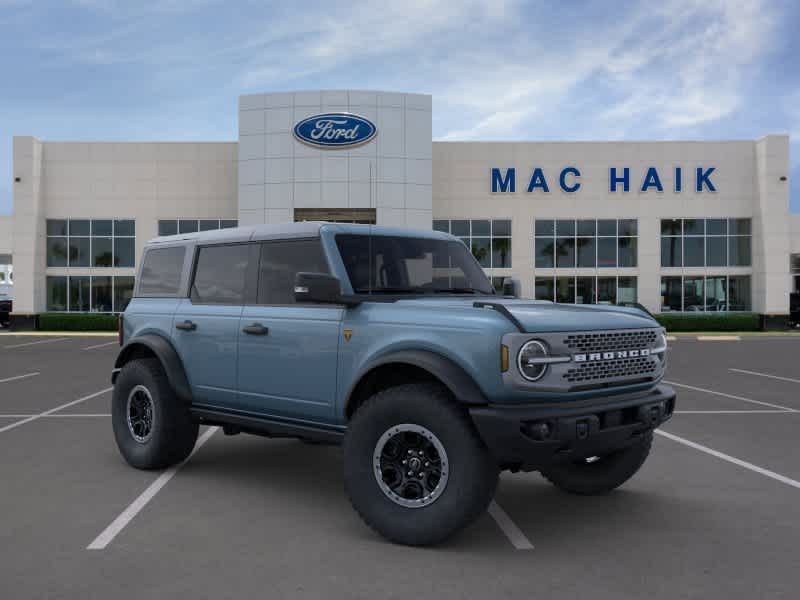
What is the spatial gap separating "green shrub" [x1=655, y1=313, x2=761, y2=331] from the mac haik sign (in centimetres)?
653

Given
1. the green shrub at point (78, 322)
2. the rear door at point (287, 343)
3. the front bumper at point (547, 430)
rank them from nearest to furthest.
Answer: the front bumper at point (547, 430) → the rear door at point (287, 343) → the green shrub at point (78, 322)

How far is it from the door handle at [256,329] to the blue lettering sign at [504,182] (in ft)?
101

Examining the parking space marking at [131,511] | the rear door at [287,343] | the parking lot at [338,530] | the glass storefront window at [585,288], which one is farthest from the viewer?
the glass storefront window at [585,288]

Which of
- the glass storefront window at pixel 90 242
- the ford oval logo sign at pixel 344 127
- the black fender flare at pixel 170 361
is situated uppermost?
the ford oval logo sign at pixel 344 127

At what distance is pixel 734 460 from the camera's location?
720 centimetres

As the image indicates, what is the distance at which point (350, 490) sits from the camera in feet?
15.6

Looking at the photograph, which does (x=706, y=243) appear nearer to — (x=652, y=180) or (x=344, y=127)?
(x=652, y=180)

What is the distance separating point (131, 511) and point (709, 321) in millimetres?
32880

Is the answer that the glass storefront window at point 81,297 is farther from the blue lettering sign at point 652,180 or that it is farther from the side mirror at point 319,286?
the side mirror at point 319,286

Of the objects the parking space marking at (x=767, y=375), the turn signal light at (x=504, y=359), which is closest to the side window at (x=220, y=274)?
the turn signal light at (x=504, y=359)

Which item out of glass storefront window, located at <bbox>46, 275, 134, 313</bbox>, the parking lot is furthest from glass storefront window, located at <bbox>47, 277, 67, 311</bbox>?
the parking lot

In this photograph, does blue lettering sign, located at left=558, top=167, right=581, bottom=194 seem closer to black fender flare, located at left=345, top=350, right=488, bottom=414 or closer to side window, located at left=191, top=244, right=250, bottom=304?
side window, located at left=191, top=244, right=250, bottom=304

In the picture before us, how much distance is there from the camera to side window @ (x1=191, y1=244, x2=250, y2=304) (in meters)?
6.12

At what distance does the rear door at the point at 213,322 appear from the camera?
5.94 meters
